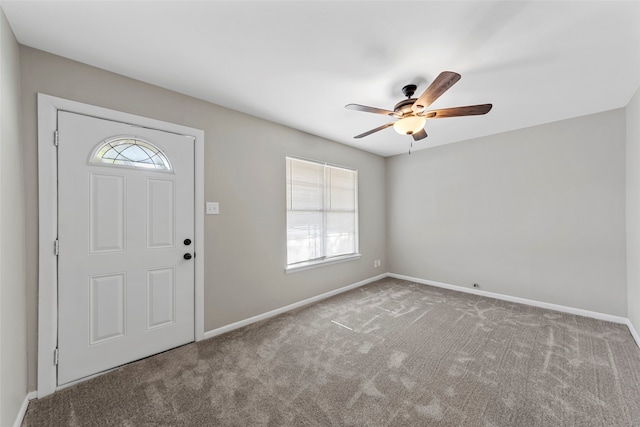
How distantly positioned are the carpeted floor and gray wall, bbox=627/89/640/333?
382mm

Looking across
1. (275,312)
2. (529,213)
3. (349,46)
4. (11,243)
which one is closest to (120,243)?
(11,243)

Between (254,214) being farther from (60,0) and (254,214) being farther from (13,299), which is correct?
(60,0)

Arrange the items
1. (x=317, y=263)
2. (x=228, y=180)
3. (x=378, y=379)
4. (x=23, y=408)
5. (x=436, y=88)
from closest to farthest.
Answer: (x=23, y=408), (x=436, y=88), (x=378, y=379), (x=228, y=180), (x=317, y=263)

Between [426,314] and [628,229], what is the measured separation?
2.43 meters

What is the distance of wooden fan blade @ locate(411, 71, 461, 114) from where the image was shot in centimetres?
157

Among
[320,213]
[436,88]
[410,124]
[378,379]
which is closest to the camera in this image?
[436,88]

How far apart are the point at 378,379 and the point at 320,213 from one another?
2.34 m

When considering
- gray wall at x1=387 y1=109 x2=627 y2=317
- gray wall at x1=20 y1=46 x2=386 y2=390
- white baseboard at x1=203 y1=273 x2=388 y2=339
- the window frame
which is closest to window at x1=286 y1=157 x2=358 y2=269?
the window frame

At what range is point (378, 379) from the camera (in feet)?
6.28

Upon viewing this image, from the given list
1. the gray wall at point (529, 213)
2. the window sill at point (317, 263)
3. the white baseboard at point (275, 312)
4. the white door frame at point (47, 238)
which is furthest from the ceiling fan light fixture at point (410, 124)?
the white door frame at point (47, 238)

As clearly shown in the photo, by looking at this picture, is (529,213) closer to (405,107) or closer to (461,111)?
(461,111)

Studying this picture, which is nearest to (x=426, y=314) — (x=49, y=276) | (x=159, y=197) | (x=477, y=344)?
(x=477, y=344)

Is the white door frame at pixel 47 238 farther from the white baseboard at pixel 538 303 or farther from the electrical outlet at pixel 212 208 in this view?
the white baseboard at pixel 538 303

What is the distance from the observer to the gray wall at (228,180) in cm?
175
